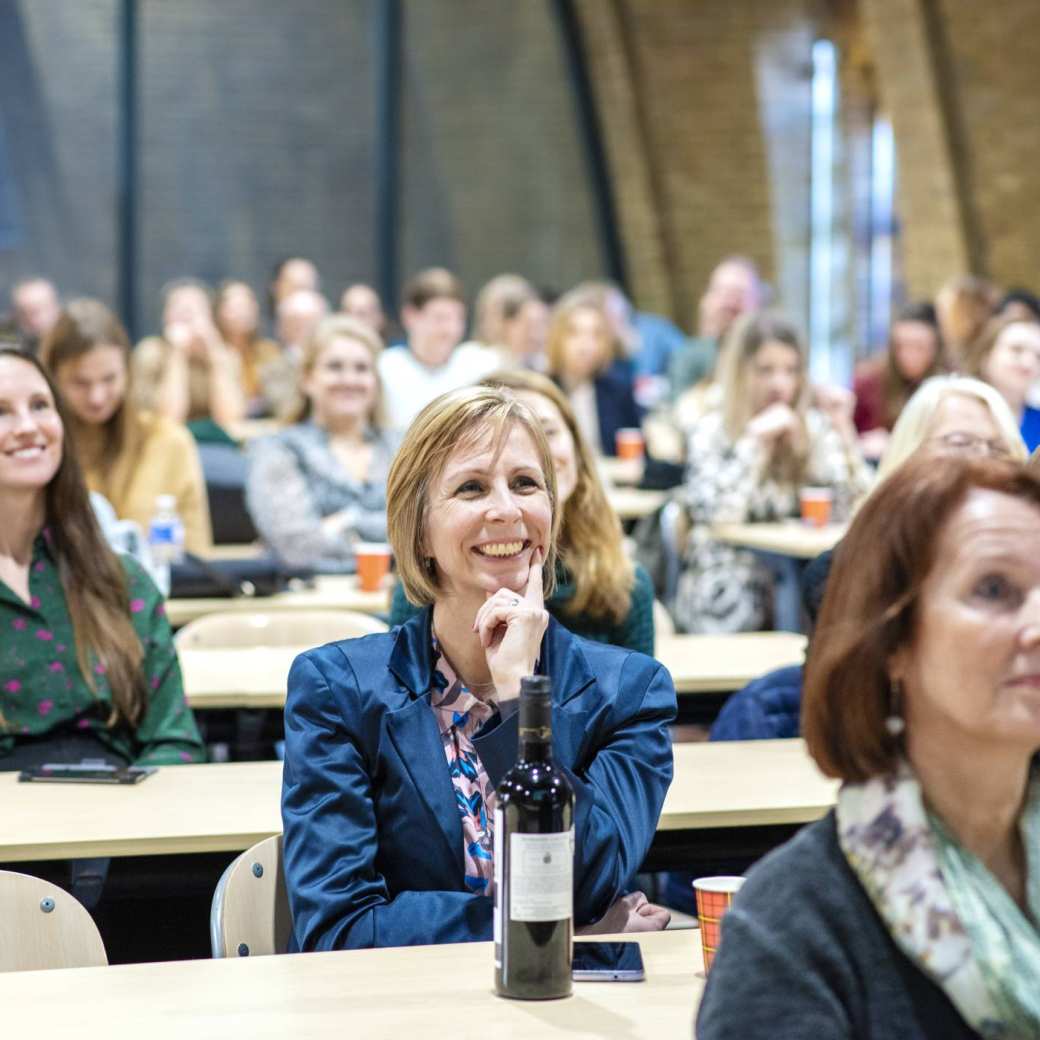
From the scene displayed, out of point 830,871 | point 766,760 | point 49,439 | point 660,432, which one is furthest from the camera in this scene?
point 660,432

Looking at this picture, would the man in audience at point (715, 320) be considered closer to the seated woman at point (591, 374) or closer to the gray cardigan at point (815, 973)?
the seated woman at point (591, 374)

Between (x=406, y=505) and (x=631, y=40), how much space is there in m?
10.1

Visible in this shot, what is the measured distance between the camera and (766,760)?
10.2 ft

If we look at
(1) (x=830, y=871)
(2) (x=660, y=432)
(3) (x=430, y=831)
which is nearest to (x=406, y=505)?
(3) (x=430, y=831)

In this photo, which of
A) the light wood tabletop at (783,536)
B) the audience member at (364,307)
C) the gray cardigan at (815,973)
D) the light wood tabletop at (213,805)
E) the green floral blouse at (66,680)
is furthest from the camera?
the audience member at (364,307)

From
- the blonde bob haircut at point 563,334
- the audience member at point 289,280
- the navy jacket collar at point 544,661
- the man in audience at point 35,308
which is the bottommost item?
the navy jacket collar at point 544,661

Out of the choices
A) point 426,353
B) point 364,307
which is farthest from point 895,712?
point 364,307

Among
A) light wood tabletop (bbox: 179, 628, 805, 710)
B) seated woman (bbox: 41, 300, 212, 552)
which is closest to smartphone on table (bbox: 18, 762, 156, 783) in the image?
light wood tabletop (bbox: 179, 628, 805, 710)

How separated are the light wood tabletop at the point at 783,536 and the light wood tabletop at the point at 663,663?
1310 millimetres

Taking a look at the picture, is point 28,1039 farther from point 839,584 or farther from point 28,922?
Answer: point 839,584

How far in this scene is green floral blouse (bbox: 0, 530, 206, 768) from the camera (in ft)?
10.5

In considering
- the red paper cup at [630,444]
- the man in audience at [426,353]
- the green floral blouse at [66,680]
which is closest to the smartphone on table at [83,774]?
the green floral blouse at [66,680]

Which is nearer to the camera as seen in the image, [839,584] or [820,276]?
[839,584]

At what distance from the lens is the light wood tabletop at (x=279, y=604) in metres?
4.67
